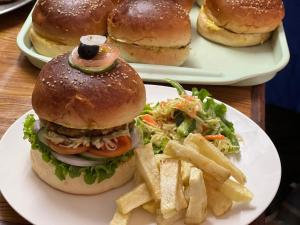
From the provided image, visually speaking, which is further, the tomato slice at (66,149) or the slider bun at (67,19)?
the slider bun at (67,19)

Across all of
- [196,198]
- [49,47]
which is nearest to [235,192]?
[196,198]

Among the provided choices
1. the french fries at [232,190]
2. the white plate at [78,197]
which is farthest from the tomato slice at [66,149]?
the french fries at [232,190]

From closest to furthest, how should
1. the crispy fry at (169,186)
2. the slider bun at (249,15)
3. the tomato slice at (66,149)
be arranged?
1. the crispy fry at (169,186)
2. the tomato slice at (66,149)
3. the slider bun at (249,15)

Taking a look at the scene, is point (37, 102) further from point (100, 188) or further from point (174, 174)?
point (174, 174)

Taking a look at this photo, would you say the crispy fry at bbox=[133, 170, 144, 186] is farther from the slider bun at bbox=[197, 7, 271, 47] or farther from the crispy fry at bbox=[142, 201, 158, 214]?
the slider bun at bbox=[197, 7, 271, 47]

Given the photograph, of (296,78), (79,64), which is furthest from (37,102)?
(296,78)

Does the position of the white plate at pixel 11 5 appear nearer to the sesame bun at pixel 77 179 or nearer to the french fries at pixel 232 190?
the sesame bun at pixel 77 179

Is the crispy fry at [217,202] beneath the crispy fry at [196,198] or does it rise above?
beneath
